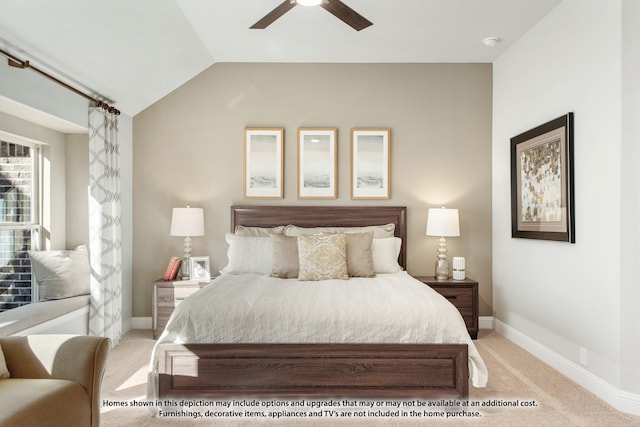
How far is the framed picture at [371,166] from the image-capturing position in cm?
443

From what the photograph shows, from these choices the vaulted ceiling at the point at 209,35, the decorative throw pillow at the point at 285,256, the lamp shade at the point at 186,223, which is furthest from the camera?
the lamp shade at the point at 186,223

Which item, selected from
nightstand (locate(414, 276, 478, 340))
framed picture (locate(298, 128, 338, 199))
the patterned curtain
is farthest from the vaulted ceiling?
nightstand (locate(414, 276, 478, 340))

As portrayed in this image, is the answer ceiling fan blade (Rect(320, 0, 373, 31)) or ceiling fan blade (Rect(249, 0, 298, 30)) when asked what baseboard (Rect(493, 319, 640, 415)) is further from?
ceiling fan blade (Rect(249, 0, 298, 30))

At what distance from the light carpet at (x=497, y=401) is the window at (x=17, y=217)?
A: 1.04m

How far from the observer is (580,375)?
2.95 m

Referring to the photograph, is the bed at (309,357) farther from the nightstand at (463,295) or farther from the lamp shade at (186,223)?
the lamp shade at (186,223)

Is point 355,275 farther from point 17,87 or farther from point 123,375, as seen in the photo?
point 17,87

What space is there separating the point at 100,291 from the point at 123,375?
912 millimetres

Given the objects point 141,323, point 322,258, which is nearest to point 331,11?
point 322,258

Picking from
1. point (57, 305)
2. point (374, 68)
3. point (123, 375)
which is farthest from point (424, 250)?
point (57, 305)

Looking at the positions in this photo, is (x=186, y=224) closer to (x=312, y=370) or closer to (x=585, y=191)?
(x=312, y=370)

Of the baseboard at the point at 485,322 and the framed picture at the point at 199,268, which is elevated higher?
the framed picture at the point at 199,268

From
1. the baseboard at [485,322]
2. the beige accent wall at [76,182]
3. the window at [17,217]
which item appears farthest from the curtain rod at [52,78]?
the baseboard at [485,322]

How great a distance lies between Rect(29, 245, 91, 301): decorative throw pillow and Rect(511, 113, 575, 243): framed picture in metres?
4.17
